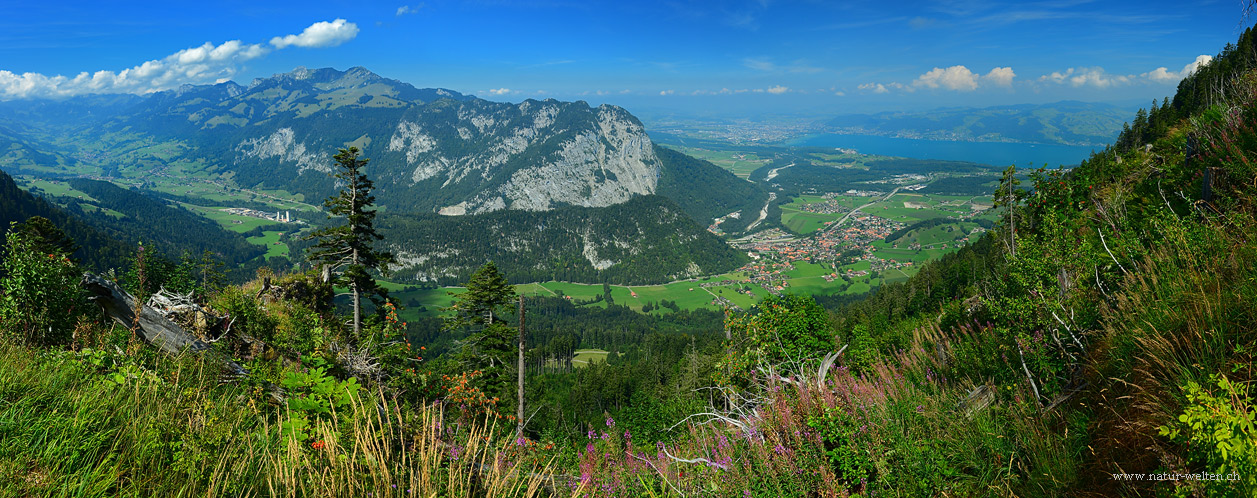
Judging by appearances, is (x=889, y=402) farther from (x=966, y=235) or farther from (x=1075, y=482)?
(x=966, y=235)

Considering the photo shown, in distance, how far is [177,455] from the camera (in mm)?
2412

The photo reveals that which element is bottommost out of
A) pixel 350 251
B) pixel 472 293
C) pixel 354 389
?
pixel 472 293

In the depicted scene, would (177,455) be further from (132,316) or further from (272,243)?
(272,243)

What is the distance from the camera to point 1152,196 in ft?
24.5

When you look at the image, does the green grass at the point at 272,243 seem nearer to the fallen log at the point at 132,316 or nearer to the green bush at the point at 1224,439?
the fallen log at the point at 132,316

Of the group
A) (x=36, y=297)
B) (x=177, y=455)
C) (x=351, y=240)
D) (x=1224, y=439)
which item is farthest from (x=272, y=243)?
(x=1224, y=439)

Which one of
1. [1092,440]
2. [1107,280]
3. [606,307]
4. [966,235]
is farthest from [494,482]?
[966,235]

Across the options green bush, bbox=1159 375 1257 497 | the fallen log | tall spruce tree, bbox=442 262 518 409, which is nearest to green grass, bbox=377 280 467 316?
tall spruce tree, bbox=442 262 518 409

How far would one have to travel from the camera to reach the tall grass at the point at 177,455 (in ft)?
7.24

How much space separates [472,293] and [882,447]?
17.9m

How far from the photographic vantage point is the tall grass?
2207mm

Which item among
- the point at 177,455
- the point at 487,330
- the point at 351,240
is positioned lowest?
the point at 487,330

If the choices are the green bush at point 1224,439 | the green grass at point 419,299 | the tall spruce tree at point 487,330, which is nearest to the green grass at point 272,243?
the green grass at point 419,299

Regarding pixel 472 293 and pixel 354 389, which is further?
pixel 472 293
